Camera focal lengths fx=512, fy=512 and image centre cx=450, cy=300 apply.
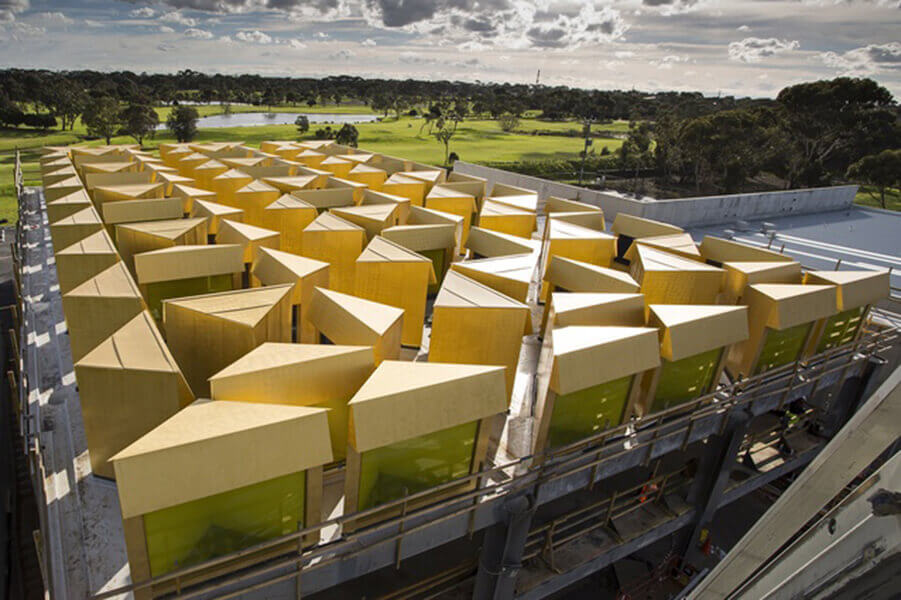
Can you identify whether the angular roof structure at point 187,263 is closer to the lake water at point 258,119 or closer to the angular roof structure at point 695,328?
the angular roof structure at point 695,328

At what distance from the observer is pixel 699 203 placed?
104ft

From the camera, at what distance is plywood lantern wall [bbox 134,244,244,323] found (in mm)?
12344

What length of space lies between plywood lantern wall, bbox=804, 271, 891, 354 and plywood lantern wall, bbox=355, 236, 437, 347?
35.4ft

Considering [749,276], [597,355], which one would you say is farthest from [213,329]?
[749,276]

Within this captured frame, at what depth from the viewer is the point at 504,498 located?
9281 millimetres

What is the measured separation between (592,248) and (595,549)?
8.94 meters

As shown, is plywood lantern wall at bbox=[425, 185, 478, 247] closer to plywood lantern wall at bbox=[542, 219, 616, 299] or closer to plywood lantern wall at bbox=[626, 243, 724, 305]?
plywood lantern wall at bbox=[542, 219, 616, 299]

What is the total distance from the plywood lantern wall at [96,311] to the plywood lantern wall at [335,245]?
19.5ft

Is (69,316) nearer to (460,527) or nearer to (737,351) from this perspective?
(460,527)

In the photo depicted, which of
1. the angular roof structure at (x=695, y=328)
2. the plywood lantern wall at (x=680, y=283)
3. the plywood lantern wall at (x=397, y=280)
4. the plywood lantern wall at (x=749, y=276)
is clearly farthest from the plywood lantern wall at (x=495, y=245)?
the plywood lantern wall at (x=749, y=276)

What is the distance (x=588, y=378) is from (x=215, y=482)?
6296 mm

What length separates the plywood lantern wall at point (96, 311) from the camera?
1039 cm

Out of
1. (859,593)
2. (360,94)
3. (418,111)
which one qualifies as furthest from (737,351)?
(360,94)

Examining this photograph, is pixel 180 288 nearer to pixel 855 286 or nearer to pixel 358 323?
pixel 358 323
